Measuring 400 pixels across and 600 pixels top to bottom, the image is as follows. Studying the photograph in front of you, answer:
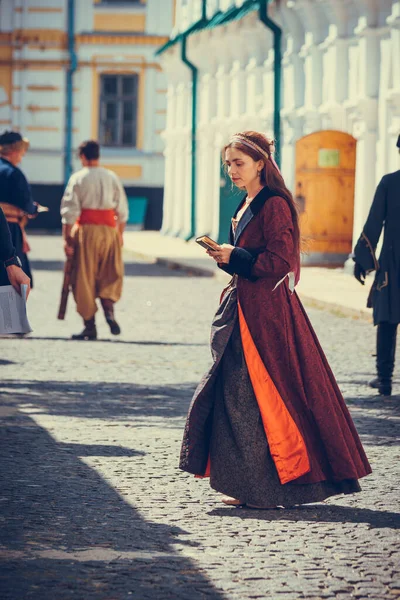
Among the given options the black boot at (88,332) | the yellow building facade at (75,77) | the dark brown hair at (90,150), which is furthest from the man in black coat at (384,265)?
the yellow building facade at (75,77)

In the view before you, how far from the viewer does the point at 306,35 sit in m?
25.1

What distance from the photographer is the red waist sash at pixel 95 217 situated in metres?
14.4

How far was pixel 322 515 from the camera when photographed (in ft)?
22.2

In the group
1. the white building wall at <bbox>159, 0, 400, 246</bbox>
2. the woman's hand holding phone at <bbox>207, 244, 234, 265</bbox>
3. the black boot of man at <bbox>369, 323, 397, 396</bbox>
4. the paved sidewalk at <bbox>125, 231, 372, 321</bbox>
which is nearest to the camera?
the woman's hand holding phone at <bbox>207, 244, 234, 265</bbox>

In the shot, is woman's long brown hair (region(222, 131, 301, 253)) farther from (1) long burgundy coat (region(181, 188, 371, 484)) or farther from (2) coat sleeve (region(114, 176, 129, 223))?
(2) coat sleeve (region(114, 176, 129, 223))

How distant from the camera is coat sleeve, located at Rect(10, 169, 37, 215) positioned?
1295cm

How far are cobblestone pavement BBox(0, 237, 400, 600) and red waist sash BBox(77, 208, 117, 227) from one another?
241 centimetres

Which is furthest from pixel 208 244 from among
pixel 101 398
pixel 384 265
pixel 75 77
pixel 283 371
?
pixel 75 77

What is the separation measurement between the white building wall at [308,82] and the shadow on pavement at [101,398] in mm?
10939

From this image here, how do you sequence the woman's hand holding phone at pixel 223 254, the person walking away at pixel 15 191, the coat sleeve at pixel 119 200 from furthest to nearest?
the coat sleeve at pixel 119 200
the person walking away at pixel 15 191
the woman's hand holding phone at pixel 223 254

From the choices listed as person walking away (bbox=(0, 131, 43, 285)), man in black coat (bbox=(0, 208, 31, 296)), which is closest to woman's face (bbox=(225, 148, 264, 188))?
man in black coat (bbox=(0, 208, 31, 296))

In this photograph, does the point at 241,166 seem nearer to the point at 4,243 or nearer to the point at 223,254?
the point at 223,254

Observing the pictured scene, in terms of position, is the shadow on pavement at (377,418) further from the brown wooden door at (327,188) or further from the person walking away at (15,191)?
the brown wooden door at (327,188)

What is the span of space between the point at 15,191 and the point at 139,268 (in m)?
13.3
